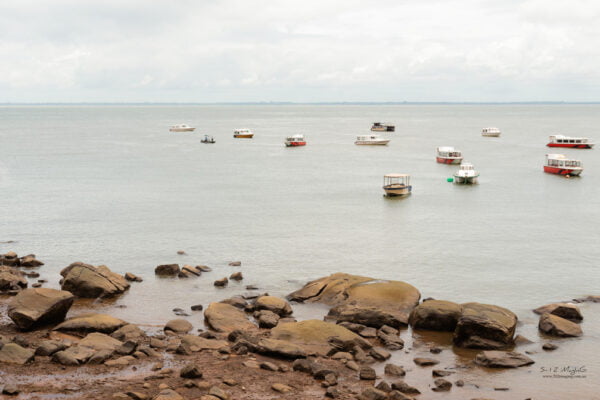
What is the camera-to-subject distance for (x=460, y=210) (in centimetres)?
6525

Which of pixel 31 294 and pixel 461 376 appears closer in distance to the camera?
pixel 461 376

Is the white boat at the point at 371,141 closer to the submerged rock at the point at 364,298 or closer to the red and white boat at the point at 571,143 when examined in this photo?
the red and white boat at the point at 571,143

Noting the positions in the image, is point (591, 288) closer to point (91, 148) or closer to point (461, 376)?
point (461, 376)

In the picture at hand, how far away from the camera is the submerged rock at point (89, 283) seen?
112 feet

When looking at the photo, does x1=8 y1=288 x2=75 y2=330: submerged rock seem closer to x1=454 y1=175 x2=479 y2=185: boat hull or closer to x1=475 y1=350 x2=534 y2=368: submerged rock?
x1=475 y1=350 x2=534 y2=368: submerged rock

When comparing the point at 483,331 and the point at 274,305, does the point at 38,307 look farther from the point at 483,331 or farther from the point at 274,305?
the point at 483,331

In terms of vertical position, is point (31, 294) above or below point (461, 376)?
above

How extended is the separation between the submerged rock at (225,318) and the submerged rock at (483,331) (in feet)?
31.2

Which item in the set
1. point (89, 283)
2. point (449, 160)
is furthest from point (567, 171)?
point (89, 283)

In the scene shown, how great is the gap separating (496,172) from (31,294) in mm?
81938

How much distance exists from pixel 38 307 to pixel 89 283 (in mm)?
6426

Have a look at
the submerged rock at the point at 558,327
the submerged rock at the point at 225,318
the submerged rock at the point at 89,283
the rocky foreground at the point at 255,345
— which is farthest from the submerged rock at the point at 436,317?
the submerged rock at the point at 89,283

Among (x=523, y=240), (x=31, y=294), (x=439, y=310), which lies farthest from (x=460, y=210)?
(x=31, y=294)

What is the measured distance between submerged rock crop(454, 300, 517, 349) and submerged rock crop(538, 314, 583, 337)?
9.81ft
